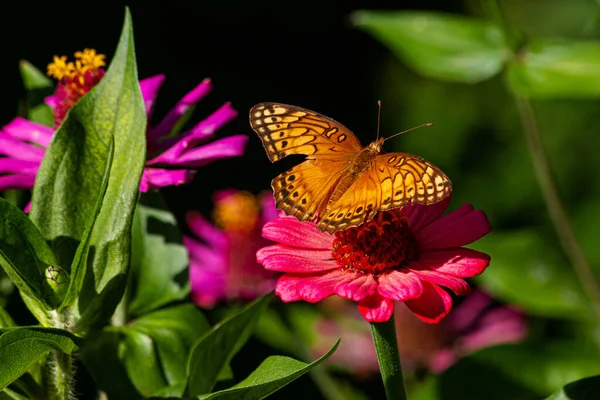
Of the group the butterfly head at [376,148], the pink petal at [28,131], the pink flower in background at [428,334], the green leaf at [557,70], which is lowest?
the pink flower in background at [428,334]

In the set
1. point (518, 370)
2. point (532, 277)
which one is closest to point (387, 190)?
point (518, 370)

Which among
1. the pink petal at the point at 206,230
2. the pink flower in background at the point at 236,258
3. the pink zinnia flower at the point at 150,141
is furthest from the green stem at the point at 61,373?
the pink petal at the point at 206,230

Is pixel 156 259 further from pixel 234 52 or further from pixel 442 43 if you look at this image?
pixel 234 52

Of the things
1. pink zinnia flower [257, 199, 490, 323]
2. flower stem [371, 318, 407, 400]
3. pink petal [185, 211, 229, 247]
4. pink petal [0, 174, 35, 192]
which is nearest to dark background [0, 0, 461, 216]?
pink petal [185, 211, 229, 247]

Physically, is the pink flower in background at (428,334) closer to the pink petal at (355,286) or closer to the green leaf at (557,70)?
the green leaf at (557,70)

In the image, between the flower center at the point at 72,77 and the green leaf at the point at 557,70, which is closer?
the flower center at the point at 72,77

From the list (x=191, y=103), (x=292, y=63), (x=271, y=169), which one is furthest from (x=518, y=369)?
(x=292, y=63)

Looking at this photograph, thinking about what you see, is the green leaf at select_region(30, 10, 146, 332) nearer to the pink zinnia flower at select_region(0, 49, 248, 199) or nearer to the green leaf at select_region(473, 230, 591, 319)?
the pink zinnia flower at select_region(0, 49, 248, 199)
